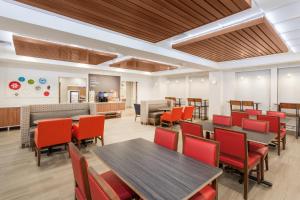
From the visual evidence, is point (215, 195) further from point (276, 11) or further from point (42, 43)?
point (42, 43)

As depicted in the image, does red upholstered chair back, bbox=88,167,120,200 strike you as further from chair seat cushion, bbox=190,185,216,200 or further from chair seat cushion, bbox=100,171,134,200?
chair seat cushion, bbox=190,185,216,200

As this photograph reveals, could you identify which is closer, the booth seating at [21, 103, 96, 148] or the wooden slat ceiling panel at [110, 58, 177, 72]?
the booth seating at [21, 103, 96, 148]

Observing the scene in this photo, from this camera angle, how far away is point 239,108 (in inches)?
275

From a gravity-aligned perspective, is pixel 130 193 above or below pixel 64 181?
above

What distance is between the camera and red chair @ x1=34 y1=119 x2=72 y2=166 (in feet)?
9.85

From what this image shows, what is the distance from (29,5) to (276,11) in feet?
13.4

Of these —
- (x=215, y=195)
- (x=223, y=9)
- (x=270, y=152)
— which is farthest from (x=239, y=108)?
(x=215, y=195)

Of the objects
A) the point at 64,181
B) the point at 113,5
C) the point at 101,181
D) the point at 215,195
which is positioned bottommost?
the point at 64,181

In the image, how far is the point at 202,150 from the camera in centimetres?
177

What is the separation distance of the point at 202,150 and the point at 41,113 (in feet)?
14.6

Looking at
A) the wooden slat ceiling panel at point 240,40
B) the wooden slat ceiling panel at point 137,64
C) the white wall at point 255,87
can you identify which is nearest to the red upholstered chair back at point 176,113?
the wooden slat ceiling panel at point 240,40

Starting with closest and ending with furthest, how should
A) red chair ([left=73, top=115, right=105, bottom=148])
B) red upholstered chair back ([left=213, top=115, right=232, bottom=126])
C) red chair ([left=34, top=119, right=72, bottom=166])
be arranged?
red chair ([left=34, top=119, right=72, bottom=166])
red upholstered chair back ([left=213, top=115, right=232, bottom=126])
red chair ([left=73, top=115, right=105, bottom=148])

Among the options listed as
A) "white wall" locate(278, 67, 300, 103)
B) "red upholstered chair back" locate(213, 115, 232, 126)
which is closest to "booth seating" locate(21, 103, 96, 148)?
"red upholstered chair back" locate(213, 115, 232, 126)

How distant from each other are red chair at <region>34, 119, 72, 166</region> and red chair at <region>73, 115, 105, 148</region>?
0.23m
